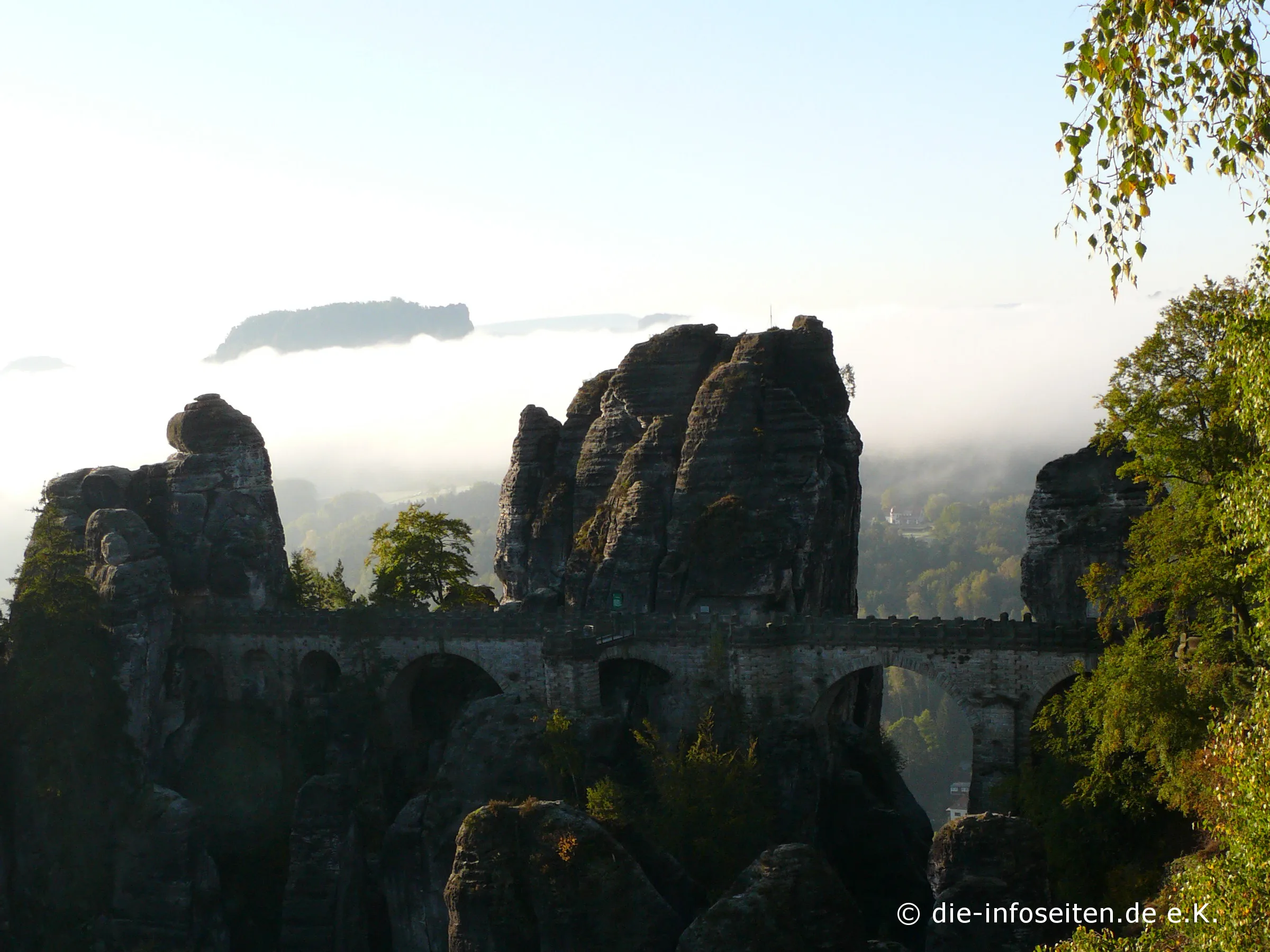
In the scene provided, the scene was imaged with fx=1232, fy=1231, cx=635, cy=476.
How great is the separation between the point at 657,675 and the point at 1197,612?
818 inches

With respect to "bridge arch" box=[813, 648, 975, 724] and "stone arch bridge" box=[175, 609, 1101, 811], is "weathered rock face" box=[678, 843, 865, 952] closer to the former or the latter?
"stone arch bridge" box=[175, 609, 1101, 811]

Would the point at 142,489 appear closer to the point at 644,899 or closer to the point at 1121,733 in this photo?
the point at 644,899

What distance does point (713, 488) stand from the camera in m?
49.3

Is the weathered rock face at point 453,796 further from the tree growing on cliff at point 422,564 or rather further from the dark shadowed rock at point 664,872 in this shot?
the tree growing on cliff at point 422,564

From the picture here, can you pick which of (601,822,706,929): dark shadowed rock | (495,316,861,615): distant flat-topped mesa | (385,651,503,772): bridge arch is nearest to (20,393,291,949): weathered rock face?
(385,651,503,772): bridge arch

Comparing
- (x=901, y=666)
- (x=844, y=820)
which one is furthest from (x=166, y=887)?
(x=901, y=666)

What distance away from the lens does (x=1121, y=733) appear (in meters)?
29.4

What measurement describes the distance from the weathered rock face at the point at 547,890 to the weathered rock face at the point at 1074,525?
58.8ft

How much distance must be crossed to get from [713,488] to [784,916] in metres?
24.0

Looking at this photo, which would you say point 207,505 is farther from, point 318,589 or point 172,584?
point 318,589

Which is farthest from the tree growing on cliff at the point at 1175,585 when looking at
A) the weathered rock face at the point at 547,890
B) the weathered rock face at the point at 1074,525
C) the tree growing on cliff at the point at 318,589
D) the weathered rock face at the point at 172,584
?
the tree growing on cliff at the point at 318,589

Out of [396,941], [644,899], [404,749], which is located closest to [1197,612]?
[644,899]

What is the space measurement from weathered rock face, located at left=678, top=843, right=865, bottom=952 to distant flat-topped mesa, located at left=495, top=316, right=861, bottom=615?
19.1 m

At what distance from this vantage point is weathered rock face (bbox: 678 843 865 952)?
26906mm
